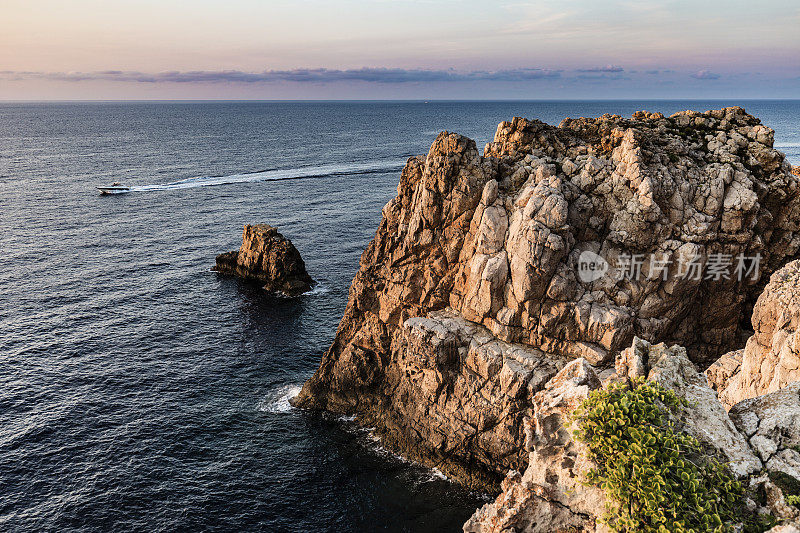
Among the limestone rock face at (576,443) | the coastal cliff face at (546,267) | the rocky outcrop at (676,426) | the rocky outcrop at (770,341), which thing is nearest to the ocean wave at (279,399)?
the coastal cliff face at (546,267)

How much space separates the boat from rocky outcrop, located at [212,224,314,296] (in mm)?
79638

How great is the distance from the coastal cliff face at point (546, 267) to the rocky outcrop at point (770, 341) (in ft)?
37.6

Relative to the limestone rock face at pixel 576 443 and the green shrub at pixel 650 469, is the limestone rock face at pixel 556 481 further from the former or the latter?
the green shrub at pixel 650 469

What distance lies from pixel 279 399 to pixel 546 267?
127 feet

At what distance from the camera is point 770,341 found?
42875 millimetres

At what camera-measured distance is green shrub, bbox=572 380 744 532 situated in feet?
73.8

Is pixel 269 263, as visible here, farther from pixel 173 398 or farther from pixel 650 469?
pixel 650 469

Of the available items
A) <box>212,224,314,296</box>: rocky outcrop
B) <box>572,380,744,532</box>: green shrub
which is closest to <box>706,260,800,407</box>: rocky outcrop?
<box>572,380,744,532</box>: green shrub

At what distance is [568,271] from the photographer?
2160 inches

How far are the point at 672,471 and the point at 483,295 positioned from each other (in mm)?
33907

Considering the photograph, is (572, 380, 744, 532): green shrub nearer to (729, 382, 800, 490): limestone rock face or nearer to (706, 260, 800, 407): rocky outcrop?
(729, 382, 800, 490): limestone rock face

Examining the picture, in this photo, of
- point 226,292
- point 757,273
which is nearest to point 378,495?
point 757,273

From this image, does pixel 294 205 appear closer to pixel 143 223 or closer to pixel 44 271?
pixel 143 223

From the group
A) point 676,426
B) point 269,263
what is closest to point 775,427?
point 676,426
